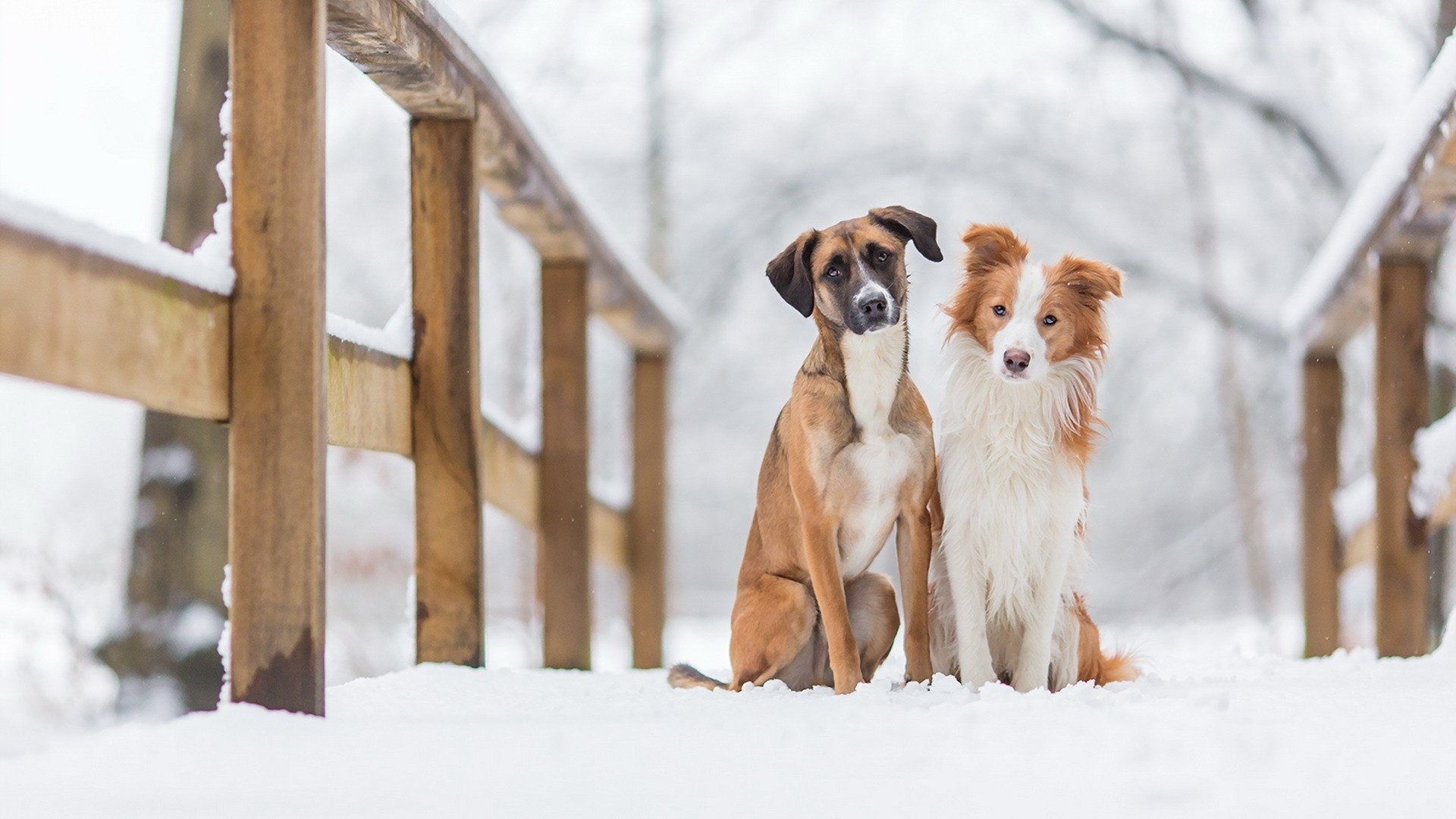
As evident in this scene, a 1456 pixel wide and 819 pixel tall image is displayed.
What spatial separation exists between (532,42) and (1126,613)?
6337 mm

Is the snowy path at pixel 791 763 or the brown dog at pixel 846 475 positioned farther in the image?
the brown dog at pixel 846 475

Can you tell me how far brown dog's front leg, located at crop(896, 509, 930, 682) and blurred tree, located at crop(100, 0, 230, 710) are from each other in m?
2.96

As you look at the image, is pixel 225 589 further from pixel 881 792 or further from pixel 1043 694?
pixel 1043 694

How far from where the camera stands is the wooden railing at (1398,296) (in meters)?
3.32

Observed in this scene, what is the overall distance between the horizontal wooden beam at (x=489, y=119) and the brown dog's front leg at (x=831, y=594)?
1.13 meters

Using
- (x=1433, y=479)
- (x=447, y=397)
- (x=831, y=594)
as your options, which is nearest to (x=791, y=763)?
(x=831, y=594)

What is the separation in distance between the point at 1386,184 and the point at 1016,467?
5.14 feet

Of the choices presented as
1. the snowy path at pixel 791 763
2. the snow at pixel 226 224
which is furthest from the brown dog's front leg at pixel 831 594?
the snow at pixel 226 224

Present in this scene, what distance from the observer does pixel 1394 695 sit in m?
2.33

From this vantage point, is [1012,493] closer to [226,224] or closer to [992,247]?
[992,247]

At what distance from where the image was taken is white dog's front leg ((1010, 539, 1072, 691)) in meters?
2.89

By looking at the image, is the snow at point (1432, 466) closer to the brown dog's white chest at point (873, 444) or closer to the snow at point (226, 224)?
the brown dog's white chest at point (873, 444)

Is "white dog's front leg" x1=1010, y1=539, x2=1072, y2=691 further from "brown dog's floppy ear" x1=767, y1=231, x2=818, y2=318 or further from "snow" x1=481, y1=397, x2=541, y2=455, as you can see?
"snow" x1=481, y1=397, x2=541, y2=455

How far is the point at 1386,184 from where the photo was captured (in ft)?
12.1
